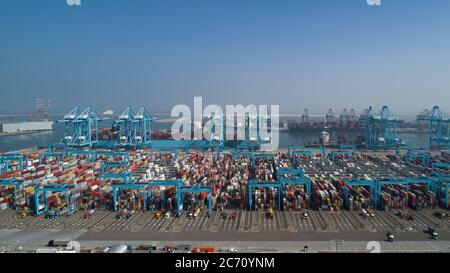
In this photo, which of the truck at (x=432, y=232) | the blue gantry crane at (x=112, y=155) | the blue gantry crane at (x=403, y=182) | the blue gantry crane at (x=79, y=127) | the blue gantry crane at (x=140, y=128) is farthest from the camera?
the blue gantry crane at (x=140, y=128)

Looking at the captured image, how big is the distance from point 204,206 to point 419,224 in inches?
203

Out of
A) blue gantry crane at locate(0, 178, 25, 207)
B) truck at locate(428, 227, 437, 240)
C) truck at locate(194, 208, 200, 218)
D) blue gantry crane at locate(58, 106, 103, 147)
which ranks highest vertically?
blue gantry crane at locate(58, 106, 103, 147)

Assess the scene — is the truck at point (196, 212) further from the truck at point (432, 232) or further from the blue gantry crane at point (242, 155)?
the blue gantry crane at point (242, 155)

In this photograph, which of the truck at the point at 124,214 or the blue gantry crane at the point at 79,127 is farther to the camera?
the blue gantry crane at the point at 79,127

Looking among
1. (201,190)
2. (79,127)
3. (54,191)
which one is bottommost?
(54,191)

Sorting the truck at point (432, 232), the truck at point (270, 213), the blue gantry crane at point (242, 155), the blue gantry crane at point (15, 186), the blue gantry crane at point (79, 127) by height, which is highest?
the blue gantry crane at point (79, 127)

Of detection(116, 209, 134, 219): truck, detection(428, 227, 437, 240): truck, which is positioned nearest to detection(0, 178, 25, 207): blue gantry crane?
detection(116, 209, 134, 219): truck

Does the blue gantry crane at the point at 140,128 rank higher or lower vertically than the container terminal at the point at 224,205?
higher

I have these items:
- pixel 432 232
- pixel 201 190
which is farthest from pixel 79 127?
pixel 432 232

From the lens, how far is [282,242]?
579 cm

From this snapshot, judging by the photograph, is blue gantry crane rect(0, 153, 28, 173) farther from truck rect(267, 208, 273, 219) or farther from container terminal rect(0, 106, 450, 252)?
truck rect(267, 208, 273, 219)

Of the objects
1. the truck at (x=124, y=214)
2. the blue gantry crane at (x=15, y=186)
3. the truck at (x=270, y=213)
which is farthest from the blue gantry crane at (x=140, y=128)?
the truck at (x=270, y=213)

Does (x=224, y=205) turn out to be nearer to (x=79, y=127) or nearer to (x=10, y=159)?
(x=10, y=159)

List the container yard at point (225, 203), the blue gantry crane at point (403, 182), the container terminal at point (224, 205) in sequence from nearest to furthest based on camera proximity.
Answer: the container terminal at point (224, 205) < the container yard at point (225, 203) < the blue gantry crane at point (403, 182)
